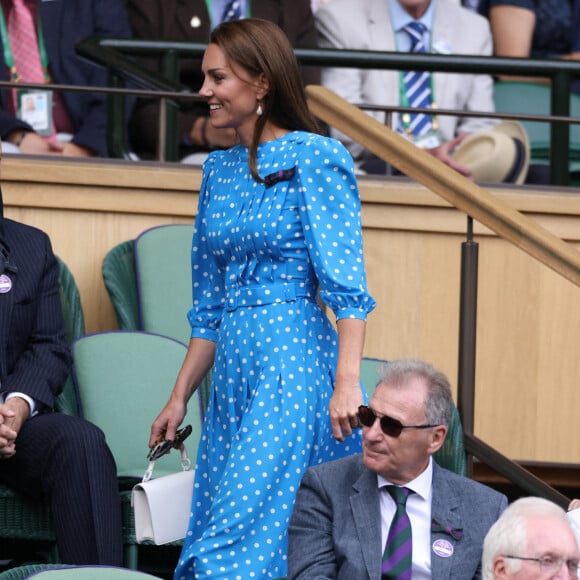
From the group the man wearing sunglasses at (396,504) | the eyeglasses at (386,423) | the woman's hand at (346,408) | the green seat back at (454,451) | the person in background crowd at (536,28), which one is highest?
the person in background crowd at (536,28)

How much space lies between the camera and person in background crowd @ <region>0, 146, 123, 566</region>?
3.79m

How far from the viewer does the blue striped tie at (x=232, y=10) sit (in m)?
6.16

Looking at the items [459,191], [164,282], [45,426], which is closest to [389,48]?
[164,282]

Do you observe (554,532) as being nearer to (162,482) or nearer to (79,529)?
(162,482)

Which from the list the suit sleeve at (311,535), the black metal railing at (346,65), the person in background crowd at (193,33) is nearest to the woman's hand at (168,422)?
the suit sleeve at (311,535)

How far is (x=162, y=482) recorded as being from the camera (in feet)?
11.2

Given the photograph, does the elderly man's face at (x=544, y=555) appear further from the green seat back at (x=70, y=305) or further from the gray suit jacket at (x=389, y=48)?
the gray suit jacket at (x=389, y=48)

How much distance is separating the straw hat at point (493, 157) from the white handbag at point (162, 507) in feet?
8.01

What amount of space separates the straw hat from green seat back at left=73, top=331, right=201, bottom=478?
1525 millimetres

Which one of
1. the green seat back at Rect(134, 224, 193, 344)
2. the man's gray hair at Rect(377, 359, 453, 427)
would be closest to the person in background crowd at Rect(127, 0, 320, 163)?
the green seat back at Rect(134, 224, 193, 344)

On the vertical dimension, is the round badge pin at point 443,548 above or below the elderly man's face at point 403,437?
below

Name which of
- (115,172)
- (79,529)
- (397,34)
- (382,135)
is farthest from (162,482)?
(397,34)

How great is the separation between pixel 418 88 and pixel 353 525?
3.16m

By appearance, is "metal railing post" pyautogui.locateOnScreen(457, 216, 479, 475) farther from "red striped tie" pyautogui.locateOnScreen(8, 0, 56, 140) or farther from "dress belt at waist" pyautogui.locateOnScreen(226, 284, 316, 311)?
"red striped tie" pyautogui.locateOnScreen(8, 0, 56, 140)
